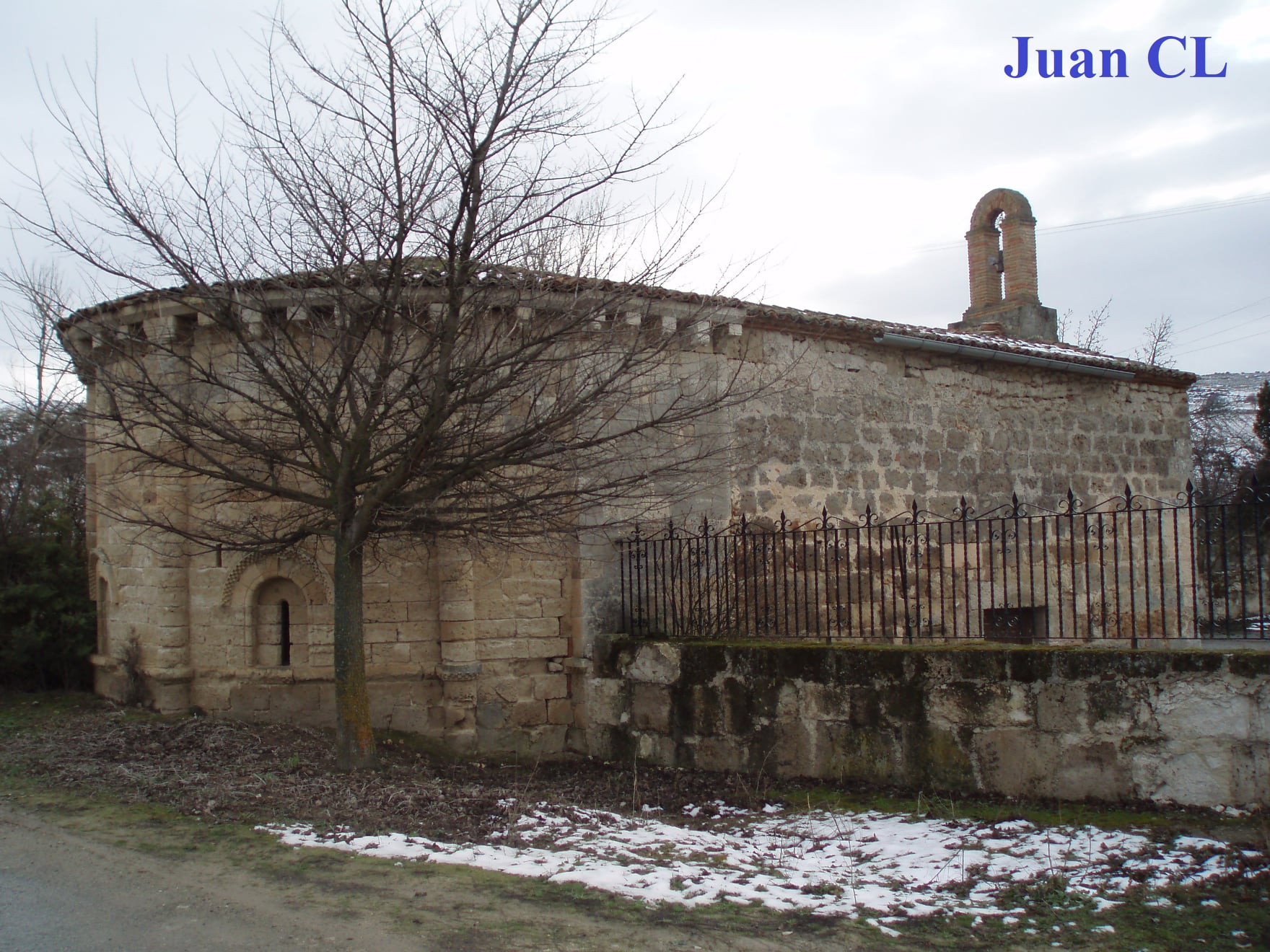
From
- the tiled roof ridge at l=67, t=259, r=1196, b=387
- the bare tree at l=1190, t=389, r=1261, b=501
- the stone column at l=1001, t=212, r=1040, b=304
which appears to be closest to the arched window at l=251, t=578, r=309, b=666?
the tiled roof ridge at l=67, t=259, r=1196, b=387

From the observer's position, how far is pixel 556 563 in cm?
861

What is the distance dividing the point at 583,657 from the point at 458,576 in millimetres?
1264

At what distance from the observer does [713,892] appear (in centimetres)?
480

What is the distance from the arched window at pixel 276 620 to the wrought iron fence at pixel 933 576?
285 centimetres

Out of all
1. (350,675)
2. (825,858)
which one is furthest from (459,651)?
(825,858)

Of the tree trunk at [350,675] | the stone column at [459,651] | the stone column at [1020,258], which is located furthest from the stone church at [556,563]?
the stone column at [1020,258]

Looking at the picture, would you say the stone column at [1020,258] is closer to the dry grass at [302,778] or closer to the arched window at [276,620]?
the dry grass at [302,778]

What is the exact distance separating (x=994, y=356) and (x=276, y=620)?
7.82 meters

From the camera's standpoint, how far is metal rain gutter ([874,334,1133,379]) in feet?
33.9

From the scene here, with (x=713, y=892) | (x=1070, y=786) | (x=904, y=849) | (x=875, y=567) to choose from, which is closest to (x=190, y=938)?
(x=713, y=892)

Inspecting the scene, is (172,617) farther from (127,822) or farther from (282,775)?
(127,822)

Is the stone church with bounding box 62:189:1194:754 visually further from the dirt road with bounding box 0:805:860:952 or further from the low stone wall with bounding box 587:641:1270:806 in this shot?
the dirt road with bounding box 0:805:860:952

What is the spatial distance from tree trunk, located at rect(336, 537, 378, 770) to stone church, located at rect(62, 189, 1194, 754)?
45.4 inches

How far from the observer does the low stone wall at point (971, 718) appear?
566 centimetres
